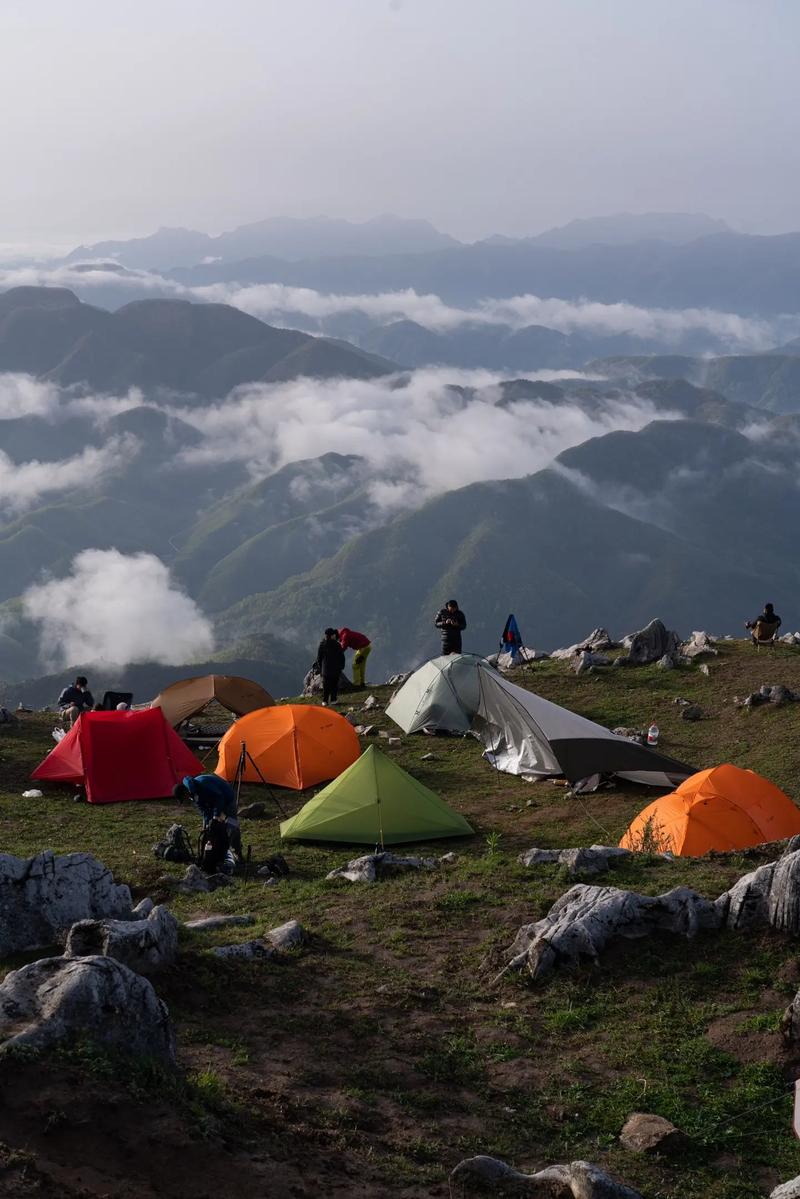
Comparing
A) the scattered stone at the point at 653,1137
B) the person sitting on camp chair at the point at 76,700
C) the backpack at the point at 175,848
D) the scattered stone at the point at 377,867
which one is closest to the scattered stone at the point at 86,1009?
the scattered stone at the point at 653,1137

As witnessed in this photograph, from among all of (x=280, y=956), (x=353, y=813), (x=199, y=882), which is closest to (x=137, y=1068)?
(x=280, y=956)

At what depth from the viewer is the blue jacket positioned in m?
19.9

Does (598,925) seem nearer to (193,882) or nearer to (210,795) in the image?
(193,882)

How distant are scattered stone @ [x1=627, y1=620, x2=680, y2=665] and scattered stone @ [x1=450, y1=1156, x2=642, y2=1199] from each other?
98.0 ft

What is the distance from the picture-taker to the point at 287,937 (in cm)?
1470

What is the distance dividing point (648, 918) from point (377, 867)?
5.64 m

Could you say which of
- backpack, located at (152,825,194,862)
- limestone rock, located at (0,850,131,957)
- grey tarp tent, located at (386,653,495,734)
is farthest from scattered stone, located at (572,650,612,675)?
limestone rock, located at (0,850,131,957)

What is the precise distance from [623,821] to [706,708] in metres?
10.1

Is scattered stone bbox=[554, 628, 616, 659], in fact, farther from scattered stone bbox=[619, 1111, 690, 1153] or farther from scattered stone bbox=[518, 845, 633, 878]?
scattered stone bbox=[619, 1111, 690, 1153]

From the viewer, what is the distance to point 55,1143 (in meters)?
8.29

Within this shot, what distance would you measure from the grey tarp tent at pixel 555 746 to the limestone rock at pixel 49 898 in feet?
46.5

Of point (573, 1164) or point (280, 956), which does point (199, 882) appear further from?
point (573, 1164)

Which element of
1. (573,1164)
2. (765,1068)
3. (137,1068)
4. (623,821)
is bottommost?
(623,821)

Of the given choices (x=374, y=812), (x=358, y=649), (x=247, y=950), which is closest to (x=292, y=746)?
(x=374, y=812)
